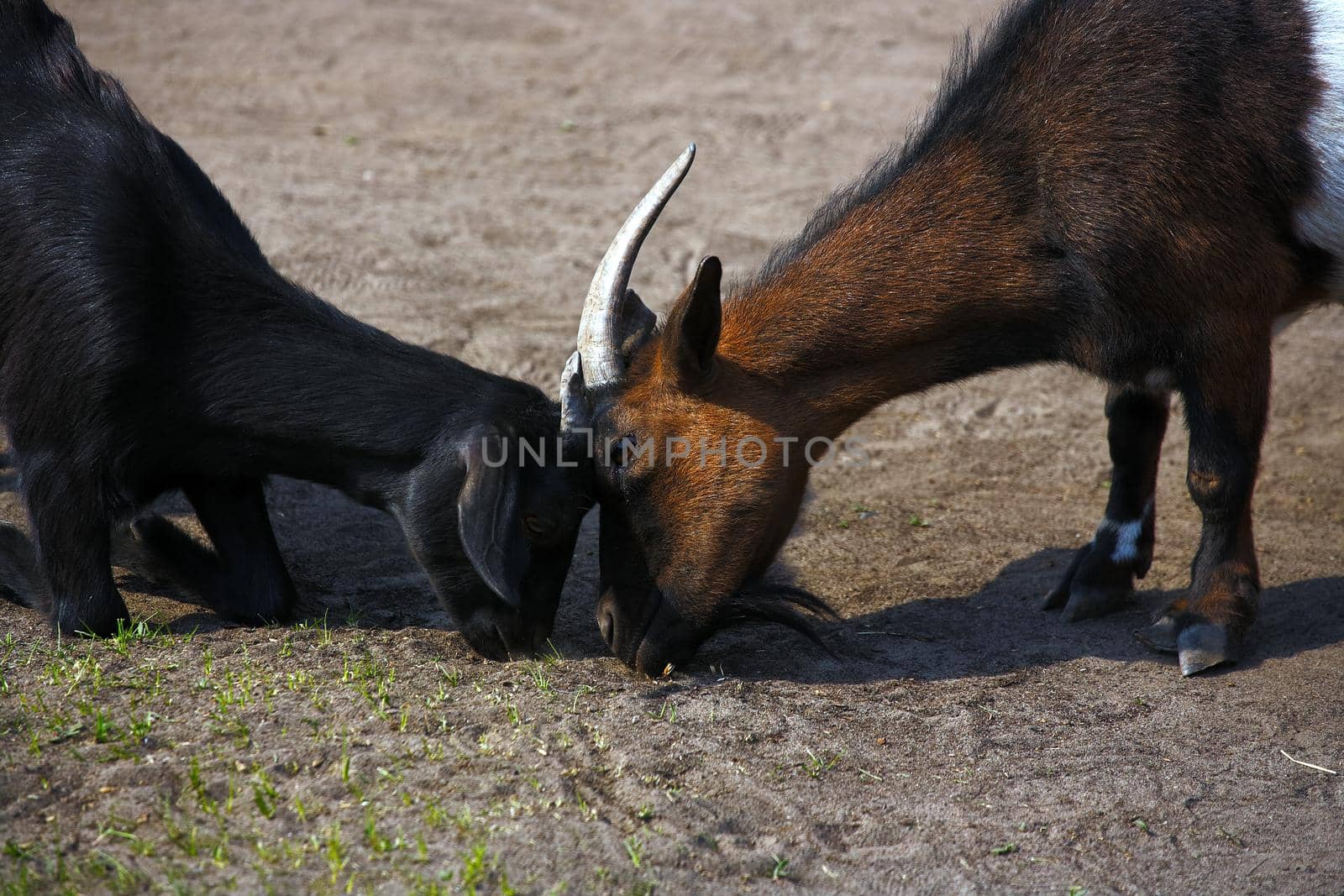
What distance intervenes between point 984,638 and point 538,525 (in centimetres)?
174

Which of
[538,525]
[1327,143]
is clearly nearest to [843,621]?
[538,525]

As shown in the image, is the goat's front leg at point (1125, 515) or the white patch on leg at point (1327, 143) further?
the goat's front leg at point (1125, 515)

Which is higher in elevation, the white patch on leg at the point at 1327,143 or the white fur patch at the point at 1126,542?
the white patch on leg at the point at 1327,143

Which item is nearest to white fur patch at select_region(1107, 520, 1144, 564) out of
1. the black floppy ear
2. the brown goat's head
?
the brown goat's head

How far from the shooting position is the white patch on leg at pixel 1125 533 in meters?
5.01

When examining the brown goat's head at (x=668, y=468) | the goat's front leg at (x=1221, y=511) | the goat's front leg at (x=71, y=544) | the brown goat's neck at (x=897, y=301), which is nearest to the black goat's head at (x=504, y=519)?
the brown goat's head at (x=668, y=468)

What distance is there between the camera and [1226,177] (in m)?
4.28

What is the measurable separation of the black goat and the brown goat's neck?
31.3 inches

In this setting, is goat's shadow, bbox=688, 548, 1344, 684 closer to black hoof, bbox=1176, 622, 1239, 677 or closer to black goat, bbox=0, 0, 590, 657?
black hoof, bbox=1176, 622, 1239, 677

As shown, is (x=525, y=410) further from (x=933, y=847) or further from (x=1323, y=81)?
(x=1323, y=81)

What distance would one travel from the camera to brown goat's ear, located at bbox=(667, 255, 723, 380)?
12.9 ft

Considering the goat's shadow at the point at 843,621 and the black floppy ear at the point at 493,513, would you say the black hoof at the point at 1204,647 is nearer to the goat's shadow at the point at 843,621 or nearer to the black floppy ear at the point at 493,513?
the goat's shadow at the point at 843,621

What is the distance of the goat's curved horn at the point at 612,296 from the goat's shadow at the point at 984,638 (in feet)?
3.41

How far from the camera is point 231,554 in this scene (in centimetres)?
446
